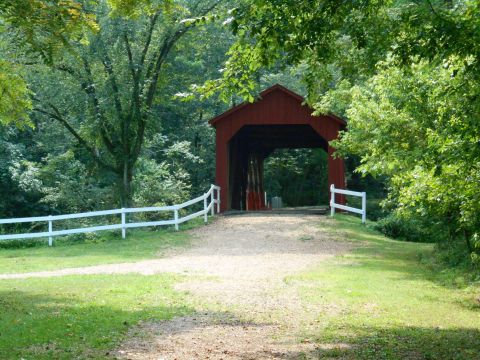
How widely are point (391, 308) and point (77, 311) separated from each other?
4.17 m

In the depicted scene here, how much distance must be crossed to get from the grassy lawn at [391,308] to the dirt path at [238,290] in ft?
1.23

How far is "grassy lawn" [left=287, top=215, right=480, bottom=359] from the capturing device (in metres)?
7.56

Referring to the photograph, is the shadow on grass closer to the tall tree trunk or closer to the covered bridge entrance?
the covered bridge entrance

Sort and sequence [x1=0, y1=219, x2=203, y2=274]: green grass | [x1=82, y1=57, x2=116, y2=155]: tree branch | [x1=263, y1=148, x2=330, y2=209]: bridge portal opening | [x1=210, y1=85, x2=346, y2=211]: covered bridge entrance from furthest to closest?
[x1=263, y1=148, x2=330, y2=209]: bridge portal opening, [x1=210, y1=85, x2=346, y2=211]: covered bridge entrance, [x1=82, y1=57, x2=116, y2=155]: tree branch, [x1=0, y1=219, x2=203, y2=274]: green grass

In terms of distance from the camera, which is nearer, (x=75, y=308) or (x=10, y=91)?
(x=75, y=308)

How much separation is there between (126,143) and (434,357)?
62.8 ft

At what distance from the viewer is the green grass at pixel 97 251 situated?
16.0 m

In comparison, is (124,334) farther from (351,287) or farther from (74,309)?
(351,287)

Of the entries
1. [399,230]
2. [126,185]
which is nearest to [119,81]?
[126,185]

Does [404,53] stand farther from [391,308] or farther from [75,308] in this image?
[75,308]

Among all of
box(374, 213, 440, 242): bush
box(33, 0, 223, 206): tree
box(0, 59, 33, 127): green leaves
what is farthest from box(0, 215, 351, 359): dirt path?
box(33, 0, 223, 206): tree

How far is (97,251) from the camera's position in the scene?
1820 centimetres

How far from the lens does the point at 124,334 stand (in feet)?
25.8

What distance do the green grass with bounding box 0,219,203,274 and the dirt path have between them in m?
0.71
